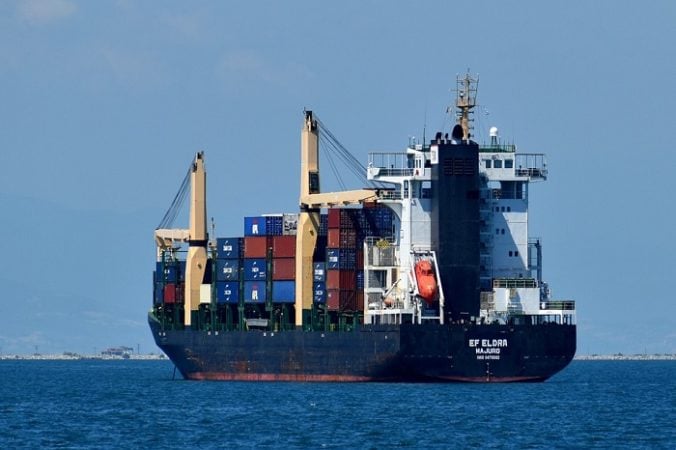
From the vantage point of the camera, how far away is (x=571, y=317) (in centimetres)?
8812

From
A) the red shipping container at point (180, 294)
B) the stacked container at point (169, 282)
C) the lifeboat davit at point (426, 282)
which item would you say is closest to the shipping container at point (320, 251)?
the lifeboat davit at point (426, 282)

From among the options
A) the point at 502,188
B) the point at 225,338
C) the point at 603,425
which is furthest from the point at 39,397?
the point at 603,425

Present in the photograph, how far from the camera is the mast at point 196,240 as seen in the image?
103000mm

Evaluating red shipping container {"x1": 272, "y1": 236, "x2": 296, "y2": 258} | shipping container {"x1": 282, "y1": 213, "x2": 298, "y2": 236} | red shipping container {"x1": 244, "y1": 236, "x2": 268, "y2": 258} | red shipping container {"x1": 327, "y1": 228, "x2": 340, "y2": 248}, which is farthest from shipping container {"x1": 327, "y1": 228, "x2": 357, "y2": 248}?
shipping container {"x1": 282, "y1": 213, "x2": 298, "y2": 236}

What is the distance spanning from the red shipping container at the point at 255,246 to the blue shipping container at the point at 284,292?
1.88 meters

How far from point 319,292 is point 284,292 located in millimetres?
3176

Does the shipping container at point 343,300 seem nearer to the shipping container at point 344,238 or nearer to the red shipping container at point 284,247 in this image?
the shipping container at point 344,238

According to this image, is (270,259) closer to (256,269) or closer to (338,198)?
(256,269)

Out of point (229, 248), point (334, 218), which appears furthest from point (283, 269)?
point (334, 218)

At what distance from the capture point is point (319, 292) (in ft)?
307

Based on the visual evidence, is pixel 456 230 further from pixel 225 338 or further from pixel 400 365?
pixel 225 338

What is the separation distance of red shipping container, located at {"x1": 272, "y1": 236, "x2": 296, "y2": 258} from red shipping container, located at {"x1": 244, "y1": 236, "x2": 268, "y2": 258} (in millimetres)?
620

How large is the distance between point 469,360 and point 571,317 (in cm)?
616

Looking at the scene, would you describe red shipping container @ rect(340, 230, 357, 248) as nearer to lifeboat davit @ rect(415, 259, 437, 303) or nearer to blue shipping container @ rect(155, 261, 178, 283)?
lifeboat davit @ rect(415, 259, 437, 303)
